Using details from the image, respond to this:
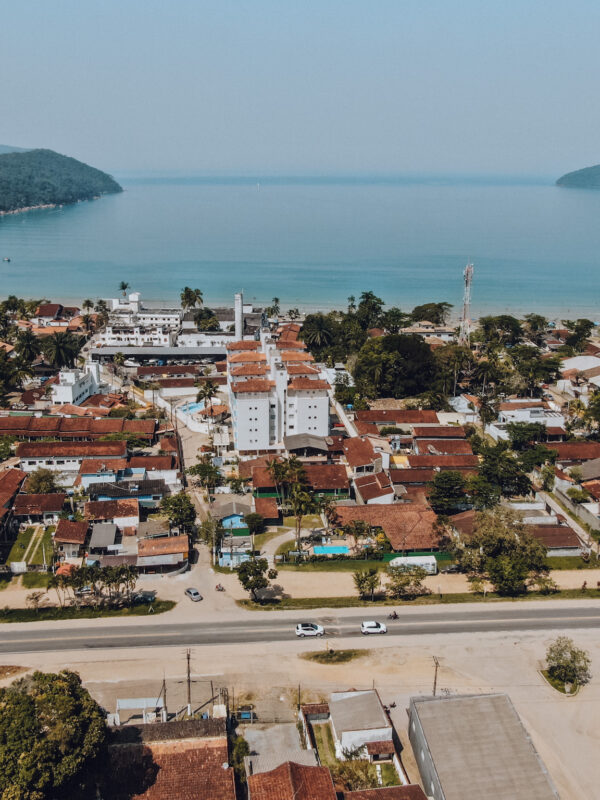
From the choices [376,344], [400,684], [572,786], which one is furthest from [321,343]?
[572,786]

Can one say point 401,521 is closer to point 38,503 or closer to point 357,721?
point 357,721

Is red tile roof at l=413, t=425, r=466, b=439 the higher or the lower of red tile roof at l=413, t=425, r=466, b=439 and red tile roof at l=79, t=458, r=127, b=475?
the higher

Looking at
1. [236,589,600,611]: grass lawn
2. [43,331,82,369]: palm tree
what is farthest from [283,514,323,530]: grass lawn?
[43,331,82,369]: palm tree

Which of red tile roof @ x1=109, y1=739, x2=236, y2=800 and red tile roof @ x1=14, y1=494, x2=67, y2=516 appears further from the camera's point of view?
red tile roof @ x1=14, y1=494, x2=67, y2=516

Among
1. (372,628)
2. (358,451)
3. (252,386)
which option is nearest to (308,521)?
(358,451)

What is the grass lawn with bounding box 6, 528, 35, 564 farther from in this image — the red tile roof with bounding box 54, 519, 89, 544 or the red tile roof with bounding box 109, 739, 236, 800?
the red tile roof with bounding box 109, 739, 236, 800

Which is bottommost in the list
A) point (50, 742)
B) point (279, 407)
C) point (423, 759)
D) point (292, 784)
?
point (423, 759)
